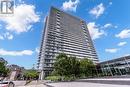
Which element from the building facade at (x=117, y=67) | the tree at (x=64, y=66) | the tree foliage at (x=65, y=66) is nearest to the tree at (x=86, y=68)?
the building facade at (x=117, y=67)

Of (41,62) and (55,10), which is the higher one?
(55,10)

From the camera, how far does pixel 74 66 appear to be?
2172 inches

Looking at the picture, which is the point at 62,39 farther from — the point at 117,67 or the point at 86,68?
the point at 117,67

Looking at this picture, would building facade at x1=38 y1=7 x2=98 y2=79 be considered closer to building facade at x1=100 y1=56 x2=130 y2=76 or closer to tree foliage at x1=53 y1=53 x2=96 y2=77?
building facade at x1=100 y1=56 x2=130 y2=76

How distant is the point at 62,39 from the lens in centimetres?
12056

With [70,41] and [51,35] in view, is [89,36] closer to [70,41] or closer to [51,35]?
[70,41]

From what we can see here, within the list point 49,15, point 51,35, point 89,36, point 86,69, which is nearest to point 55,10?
point 49,15

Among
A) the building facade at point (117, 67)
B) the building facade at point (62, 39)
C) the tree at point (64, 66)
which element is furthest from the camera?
the building facade at point (62, 39)

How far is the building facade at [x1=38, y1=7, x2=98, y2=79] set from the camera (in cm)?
10302

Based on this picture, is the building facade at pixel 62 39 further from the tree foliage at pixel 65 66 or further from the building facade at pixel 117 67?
the tree foliage at pixel 65 66

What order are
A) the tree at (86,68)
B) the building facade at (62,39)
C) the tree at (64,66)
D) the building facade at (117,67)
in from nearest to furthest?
1. the tree at (64,66)
2. the building facade at (117,67)
3. the tree at (86,68)
4. the building facade at (62,39)

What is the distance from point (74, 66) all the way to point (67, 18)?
87.2 m

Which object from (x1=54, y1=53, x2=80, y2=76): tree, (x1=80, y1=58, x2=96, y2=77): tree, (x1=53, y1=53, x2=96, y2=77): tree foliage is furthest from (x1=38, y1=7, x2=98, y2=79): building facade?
(x1=54, y1=53, x2=80, y2=76): tree

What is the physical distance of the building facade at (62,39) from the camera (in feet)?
338
